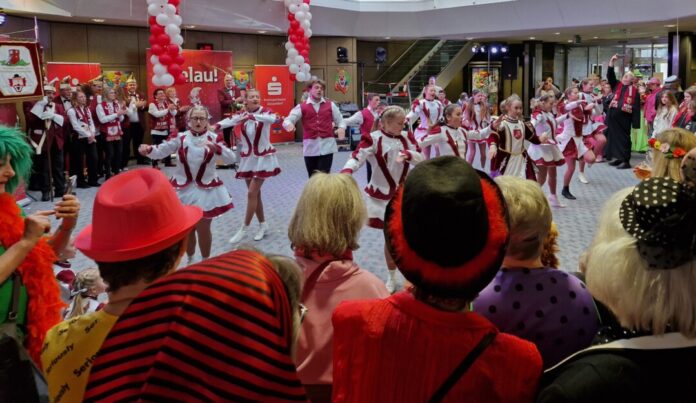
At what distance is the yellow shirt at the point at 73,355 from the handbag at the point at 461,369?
0.77 m

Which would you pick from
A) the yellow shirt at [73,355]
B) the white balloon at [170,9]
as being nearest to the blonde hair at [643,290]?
the yellow shirt at [73,355]

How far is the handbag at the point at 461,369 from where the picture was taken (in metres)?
1.28

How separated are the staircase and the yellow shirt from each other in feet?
57.9

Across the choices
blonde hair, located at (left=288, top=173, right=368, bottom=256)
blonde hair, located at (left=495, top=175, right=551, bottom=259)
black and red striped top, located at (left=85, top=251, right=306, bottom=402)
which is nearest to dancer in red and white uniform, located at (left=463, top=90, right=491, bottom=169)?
blonde hair, located at (left=288, top=173, right=368, bottom=256)

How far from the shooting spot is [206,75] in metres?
13.4

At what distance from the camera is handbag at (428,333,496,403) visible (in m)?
1.28

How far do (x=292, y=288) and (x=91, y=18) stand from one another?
11.9 metres

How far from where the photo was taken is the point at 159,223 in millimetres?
1488

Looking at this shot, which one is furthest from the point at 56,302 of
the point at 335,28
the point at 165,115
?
the point at 335,28

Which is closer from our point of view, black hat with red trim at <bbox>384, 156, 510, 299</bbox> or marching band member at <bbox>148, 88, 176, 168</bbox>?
black hat with red trim at <bbox>384, 156, 510, 299</bbox>

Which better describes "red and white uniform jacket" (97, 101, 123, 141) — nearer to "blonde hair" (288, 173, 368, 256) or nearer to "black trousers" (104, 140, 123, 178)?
"black trousers" (104, 140, 123, 178)

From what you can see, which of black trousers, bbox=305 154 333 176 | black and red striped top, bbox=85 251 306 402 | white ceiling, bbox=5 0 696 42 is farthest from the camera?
white ceiling, bbox=5 0 696 42

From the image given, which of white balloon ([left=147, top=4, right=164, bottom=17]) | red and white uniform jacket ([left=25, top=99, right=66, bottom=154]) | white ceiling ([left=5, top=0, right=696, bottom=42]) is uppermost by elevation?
white ceiling ([left=5, top=0, right=696, bottom=42])

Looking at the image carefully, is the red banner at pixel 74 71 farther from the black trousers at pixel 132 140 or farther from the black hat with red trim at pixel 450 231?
the black hat with red trim at pixel 450 231
